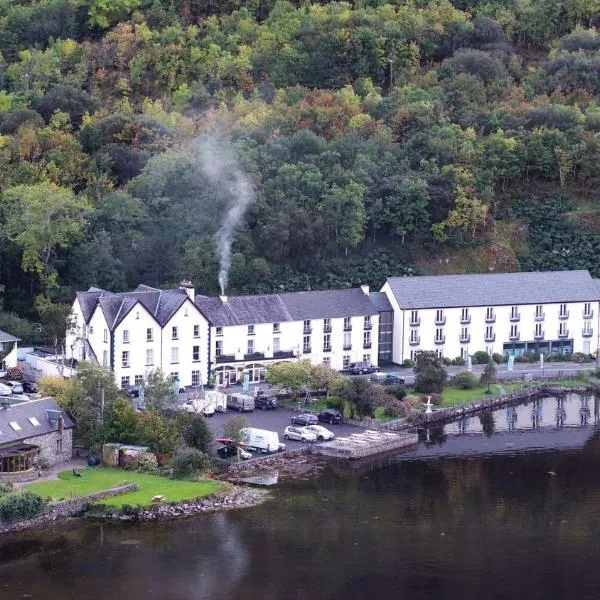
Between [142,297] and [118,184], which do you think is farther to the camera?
[118,184]

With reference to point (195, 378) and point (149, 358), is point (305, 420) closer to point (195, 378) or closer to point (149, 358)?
point (195, 378)

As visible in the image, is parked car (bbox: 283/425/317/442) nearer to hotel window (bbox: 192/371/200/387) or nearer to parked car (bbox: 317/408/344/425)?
parked car (bbox: 317/408/344/425)

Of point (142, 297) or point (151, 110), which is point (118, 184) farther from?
point (142, 297)

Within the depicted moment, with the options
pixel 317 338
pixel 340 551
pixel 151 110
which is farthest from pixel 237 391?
pixel 151 110

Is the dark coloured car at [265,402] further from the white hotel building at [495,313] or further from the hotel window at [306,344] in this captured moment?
the white hotel building at [495,313]

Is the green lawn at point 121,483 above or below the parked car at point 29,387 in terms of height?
below

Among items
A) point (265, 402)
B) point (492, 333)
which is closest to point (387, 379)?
point (265, 402)

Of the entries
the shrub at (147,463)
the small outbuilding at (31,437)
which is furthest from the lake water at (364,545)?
the small outbuilding at (31,437)

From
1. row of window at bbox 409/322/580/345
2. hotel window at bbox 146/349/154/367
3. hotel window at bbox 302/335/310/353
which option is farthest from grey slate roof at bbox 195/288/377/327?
hotel window at bbox 146/349/154/367
